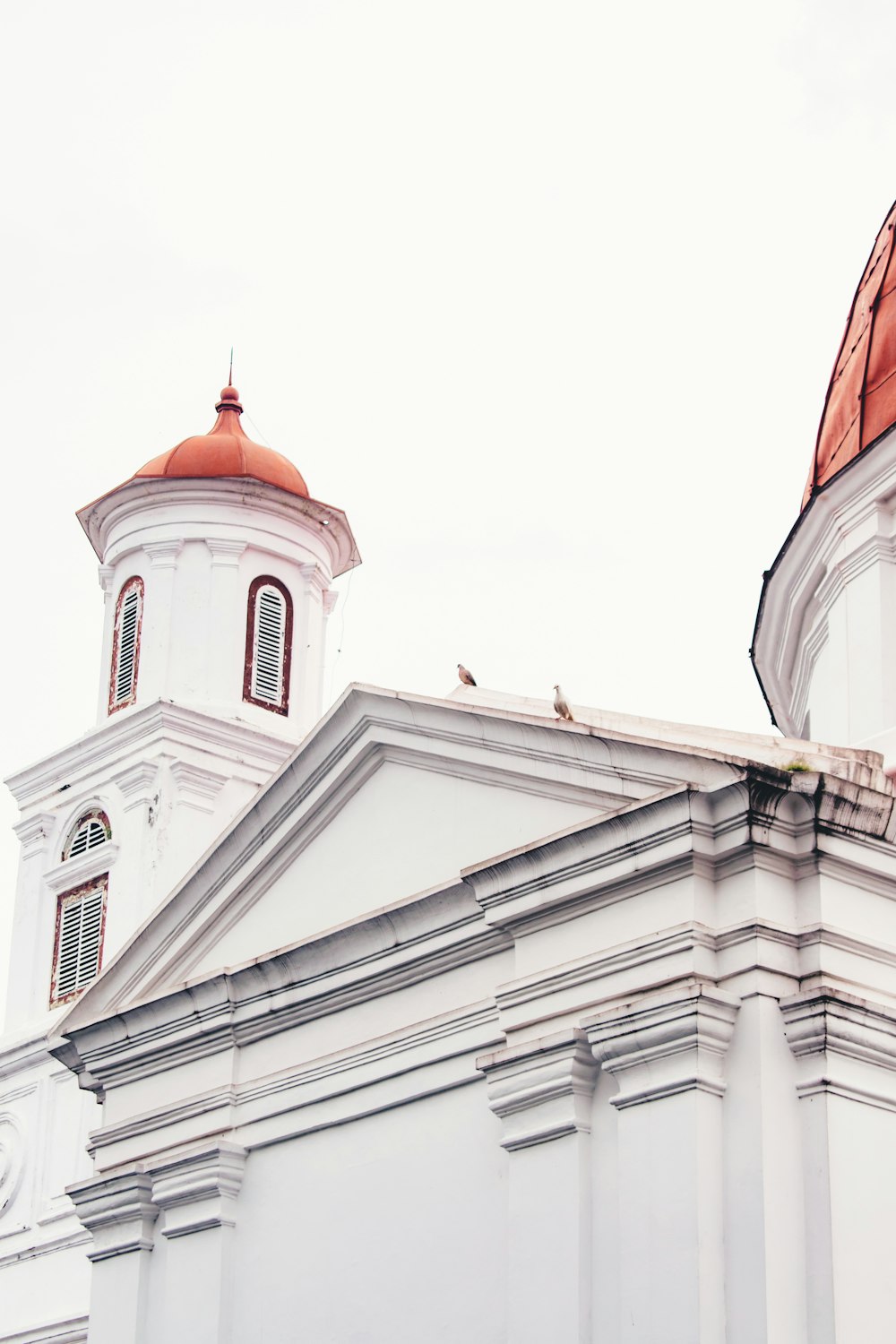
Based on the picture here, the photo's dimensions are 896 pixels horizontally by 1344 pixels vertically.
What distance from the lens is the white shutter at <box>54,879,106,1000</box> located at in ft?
92.5

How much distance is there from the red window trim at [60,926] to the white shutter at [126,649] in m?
2.40

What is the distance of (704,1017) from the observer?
1012cm

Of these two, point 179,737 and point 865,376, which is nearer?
point 865,376

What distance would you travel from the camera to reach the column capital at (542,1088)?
10.6 meters

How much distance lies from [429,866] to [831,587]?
4859 millimetres

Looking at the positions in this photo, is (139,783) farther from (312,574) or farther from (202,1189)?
(202,1189)

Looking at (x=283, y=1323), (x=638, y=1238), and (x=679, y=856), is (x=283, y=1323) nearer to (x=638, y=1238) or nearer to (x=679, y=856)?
(x=638, y=1238)

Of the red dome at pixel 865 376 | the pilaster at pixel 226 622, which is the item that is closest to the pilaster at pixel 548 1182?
the red dome at pixel 865 376

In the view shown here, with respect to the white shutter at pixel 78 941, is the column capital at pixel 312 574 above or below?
above

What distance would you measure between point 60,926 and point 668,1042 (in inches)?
772

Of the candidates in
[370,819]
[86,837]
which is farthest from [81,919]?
A: [370,819]

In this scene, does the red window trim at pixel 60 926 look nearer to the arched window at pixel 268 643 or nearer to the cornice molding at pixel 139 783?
the cornice molding at pixel 139 783

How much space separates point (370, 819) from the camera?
12547 mm

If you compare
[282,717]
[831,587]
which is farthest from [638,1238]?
[282,717]
